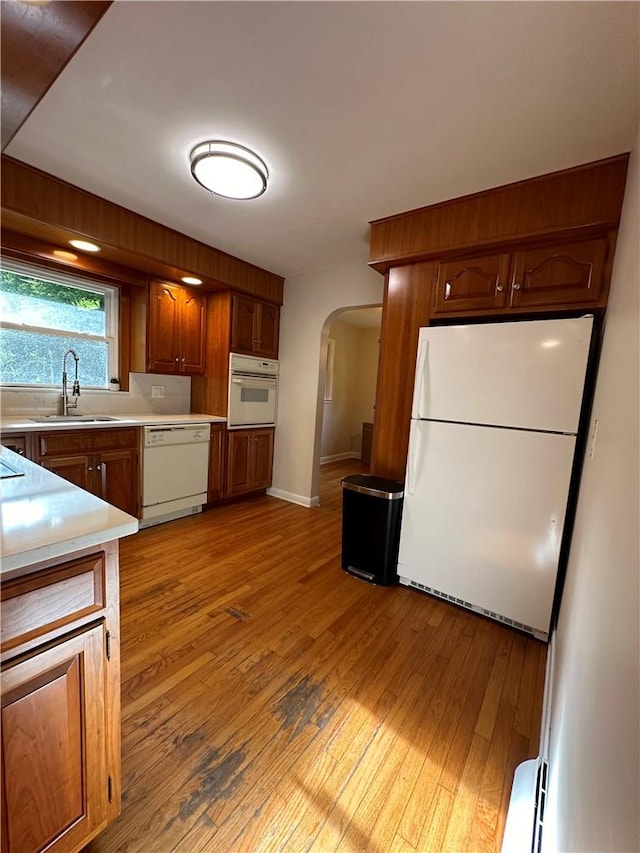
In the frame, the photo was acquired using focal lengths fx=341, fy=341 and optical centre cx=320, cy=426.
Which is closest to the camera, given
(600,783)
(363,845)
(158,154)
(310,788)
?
(600,783)

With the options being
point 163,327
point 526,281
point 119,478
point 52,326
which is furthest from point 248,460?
point 526,281

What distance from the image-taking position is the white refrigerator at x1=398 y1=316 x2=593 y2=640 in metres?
1.74

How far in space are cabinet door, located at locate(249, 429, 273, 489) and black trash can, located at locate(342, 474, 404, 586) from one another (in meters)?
1.68

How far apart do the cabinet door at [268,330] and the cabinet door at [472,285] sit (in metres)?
2.07

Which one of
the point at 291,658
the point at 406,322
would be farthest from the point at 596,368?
the point at 291,658

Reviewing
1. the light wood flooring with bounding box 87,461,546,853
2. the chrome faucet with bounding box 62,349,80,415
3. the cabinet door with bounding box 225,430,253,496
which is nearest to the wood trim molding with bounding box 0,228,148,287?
the chrome faucet with bounding box 62,349,80,415

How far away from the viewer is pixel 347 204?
88.0 inches

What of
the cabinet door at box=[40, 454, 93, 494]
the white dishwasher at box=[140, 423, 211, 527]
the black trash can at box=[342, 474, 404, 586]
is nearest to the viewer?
the black trash can at box=[342, 474, 404, 586]

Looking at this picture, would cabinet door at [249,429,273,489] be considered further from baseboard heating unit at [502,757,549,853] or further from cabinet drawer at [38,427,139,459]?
baseboard heating unit at [502,757,549,853]

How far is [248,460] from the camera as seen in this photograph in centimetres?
380

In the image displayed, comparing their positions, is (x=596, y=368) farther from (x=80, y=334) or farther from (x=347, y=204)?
(x=80, y=334)

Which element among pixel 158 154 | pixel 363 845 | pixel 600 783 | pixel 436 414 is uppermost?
pixel 158 154

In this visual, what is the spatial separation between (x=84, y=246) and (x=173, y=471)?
1.90m

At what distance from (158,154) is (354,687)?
285 cm
